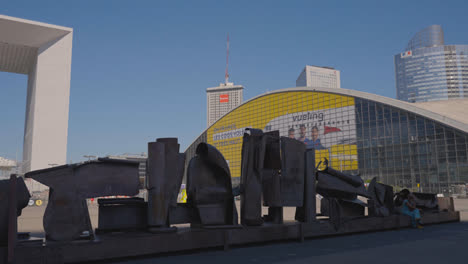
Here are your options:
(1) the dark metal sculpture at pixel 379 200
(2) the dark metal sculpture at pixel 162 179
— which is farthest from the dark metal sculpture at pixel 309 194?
(2) the dark metal sculpture at pixel 162 179

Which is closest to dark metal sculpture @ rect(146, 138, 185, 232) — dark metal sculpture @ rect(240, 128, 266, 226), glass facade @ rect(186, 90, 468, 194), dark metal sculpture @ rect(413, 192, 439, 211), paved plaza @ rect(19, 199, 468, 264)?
paved plaza @ rect(19, 199, 468, 264)

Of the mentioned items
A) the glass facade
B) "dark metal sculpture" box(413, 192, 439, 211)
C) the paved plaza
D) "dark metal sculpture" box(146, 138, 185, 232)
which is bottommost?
the paved plaza

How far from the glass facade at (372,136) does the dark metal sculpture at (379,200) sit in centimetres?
3948

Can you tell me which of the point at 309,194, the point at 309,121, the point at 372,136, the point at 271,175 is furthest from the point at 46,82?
the point at 309,194

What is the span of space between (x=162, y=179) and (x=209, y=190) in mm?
1033

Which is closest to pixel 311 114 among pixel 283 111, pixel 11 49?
pixel 283 111

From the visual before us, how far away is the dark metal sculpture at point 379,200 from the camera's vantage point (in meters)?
10.5

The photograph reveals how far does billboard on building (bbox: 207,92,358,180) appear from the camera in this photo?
2140 inches

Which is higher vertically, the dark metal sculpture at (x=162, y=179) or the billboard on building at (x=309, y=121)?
the billboard on building at (x=309, y=121)

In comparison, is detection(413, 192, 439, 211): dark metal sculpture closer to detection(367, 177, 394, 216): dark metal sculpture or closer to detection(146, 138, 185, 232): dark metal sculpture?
detection(367, 177, 394, 216): dark metal sculpture

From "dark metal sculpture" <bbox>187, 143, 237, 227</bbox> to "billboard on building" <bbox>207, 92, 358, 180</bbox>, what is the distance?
→ 161ft

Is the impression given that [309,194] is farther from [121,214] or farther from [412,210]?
[412,210]

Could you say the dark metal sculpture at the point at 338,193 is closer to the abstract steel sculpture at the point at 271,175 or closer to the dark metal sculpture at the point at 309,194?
the dark metal sculpture at the point at 309,194

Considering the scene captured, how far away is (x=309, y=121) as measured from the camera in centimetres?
5819
